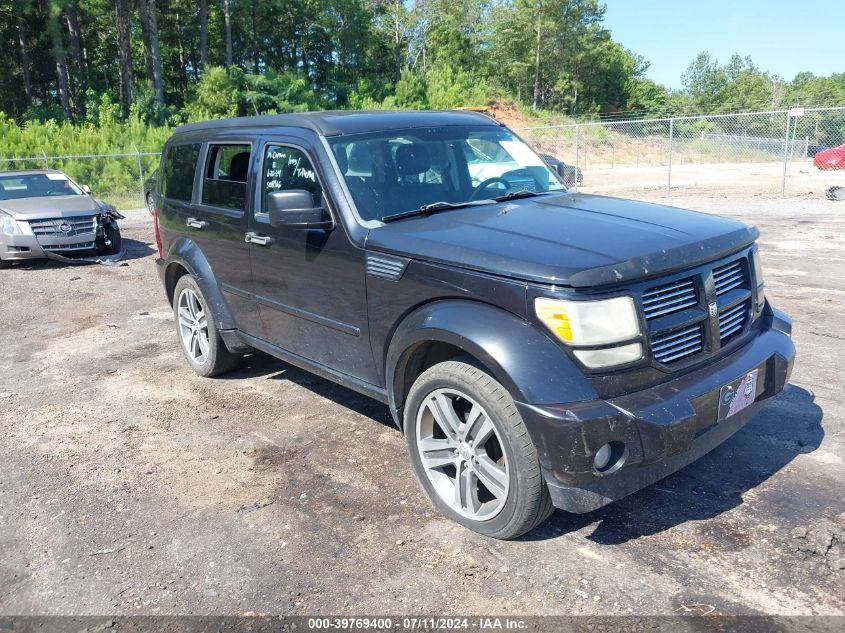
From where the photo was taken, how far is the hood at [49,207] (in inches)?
430

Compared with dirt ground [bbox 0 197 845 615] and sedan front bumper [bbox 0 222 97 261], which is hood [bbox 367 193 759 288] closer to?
dirt ground [bbox 0 197 845 615]

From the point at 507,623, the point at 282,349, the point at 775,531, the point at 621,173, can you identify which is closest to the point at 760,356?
the point at 775,531

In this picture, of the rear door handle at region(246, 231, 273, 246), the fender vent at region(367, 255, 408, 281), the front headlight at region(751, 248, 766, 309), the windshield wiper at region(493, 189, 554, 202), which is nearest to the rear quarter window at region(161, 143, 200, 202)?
the rear door handle at region(246, 231, 273, 246)

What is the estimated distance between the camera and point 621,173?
29938mm

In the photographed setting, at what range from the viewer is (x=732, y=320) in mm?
3434

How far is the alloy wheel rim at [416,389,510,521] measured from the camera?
10.4 ft

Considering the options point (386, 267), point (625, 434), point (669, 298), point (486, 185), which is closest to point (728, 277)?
point (669, 298)

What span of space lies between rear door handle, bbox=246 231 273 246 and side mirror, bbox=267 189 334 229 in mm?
583

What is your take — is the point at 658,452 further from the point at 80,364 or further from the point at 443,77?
the point at 443,77

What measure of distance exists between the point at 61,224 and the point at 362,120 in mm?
8652

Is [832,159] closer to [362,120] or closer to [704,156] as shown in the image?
[704,156]

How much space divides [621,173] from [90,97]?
28984 mm

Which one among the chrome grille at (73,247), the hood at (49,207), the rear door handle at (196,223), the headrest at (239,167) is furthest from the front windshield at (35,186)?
the headrest at (239,167)

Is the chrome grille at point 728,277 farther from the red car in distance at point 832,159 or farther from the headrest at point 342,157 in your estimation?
the red car in distance at point 832,159
